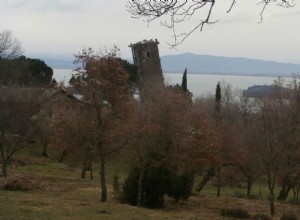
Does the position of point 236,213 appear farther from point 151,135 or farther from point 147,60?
point 147,60

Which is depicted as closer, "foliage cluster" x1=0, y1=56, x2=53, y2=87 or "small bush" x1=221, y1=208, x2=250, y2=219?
"small bush" x1=221, y1=208, x2=250, y2=219

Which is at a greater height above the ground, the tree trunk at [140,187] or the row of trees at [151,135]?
the row of trees at [151,135]

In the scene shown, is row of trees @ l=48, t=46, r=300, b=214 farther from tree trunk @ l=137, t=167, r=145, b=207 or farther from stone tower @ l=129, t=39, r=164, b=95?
stone tower @ l=129, t=39, r=164, b=95

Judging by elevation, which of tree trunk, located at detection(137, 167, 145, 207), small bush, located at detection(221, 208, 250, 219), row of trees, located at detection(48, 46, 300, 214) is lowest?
small bush, located at detection(221, 208, 250, 219)

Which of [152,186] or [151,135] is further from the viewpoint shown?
[152,186]

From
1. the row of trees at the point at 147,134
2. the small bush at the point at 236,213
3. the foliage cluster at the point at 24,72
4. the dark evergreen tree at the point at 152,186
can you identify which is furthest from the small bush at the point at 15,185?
the foliage cluster at the point at 24,72

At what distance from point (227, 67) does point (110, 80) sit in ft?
472

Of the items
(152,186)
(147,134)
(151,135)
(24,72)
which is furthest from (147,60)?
Result: (24,72)

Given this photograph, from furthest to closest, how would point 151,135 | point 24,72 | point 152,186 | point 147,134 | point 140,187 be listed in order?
point 24,72
point 152,186
point 140,187
point 151,135
point 147,134

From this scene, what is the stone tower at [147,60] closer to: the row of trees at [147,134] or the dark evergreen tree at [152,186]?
the row of trees at [147,134]

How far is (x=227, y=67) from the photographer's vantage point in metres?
163

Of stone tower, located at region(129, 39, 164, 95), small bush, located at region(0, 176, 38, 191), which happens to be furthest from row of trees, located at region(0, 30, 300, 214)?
stone tower, located at region(129, 39, 164, 95)

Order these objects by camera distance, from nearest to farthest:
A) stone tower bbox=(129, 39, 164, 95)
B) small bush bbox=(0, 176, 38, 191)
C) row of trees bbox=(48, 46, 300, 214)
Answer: row of trees bbox=(48, 46, 300, 214) → small bush bbox=(0, 176, 38, 191) → stone tower bbox=(129, 39, 164, 95)

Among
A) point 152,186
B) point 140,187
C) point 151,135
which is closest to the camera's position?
point 151,135
